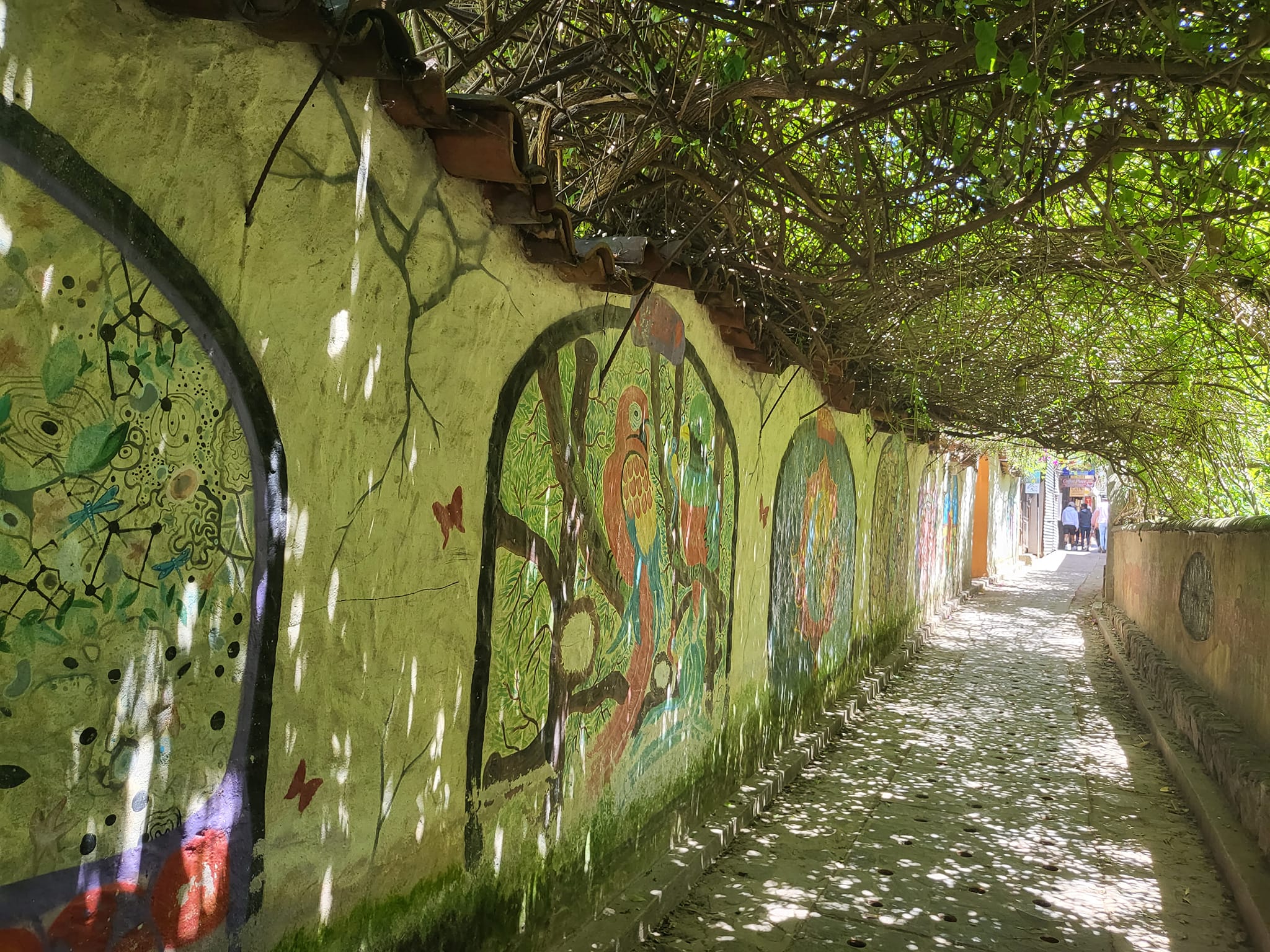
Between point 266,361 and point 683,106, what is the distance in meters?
1.82

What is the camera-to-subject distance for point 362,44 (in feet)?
7.50

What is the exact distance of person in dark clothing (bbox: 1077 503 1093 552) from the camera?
51.8m

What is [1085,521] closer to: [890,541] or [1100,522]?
[1100,522]

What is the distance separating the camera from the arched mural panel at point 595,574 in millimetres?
3383

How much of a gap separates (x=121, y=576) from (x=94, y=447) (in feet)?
0.91

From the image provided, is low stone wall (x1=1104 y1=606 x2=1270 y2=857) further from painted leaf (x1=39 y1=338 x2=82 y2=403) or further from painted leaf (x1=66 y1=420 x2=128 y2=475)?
painted leaf (x1=39 y1=338 x2=82 y2=403)

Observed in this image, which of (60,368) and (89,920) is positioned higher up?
(60,368)

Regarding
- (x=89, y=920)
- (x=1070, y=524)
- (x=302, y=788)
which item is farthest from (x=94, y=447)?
(x=1070, y=524)

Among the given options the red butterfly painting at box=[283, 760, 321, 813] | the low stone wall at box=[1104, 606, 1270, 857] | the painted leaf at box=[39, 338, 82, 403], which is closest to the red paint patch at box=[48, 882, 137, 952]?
the red butterfly painting at box=[283, 760, 321, 813]

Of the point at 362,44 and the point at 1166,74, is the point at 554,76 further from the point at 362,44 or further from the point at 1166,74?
the point at 1166,74

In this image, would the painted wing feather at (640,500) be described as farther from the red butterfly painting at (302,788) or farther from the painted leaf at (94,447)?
the painted leaf at (94,447)

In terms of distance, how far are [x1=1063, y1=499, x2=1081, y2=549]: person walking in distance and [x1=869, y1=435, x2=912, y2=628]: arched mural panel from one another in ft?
135

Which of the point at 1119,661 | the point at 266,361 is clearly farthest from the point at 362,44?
the point at 1119,661

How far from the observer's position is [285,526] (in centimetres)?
234
